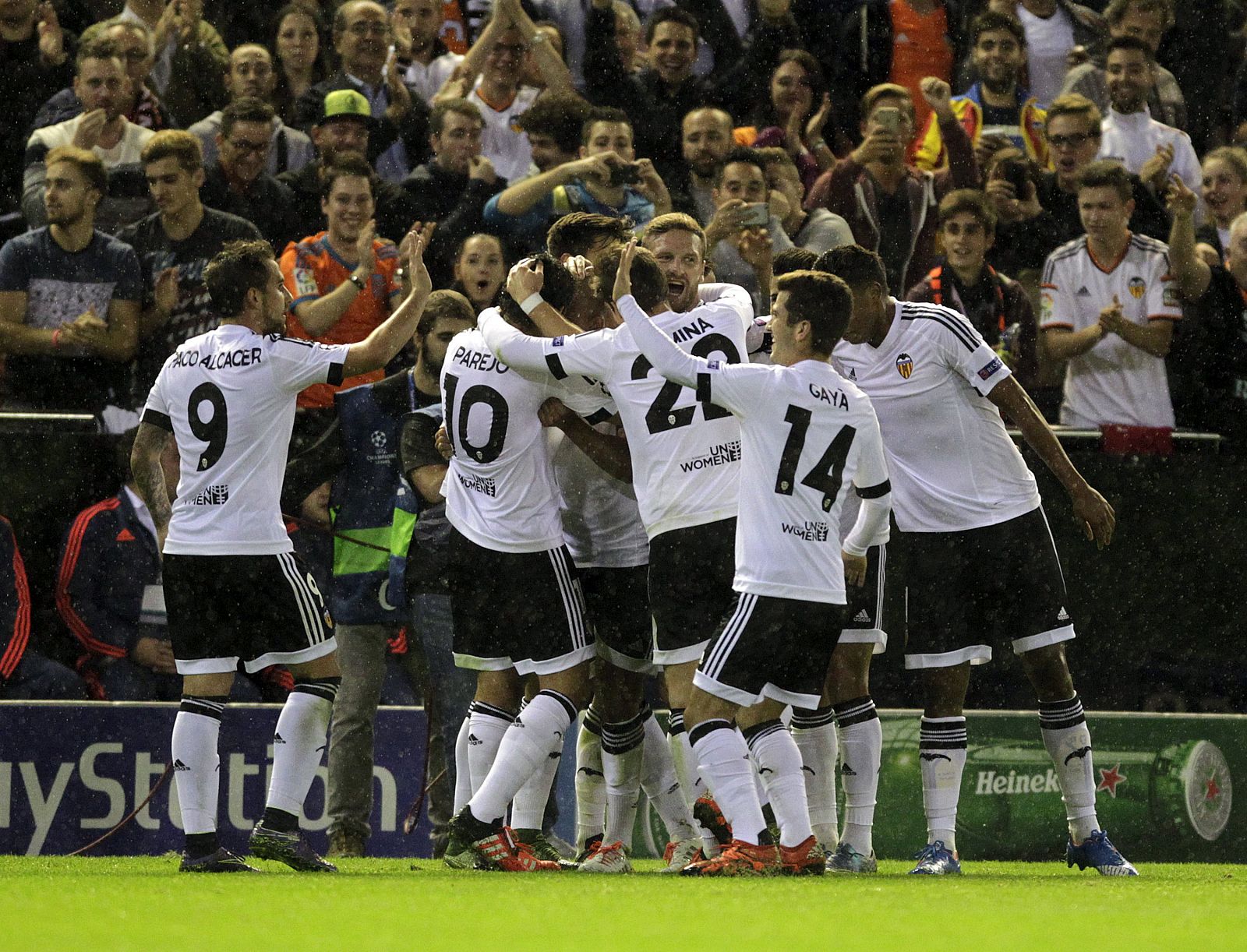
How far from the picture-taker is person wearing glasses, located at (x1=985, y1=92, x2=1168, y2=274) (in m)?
12.1

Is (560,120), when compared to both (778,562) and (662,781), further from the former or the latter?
(778,562)

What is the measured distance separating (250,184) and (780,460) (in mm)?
5708

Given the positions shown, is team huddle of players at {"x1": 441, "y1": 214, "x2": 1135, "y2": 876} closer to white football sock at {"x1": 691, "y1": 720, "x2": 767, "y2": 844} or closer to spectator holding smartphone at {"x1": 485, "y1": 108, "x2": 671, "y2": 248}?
white football sock at {"x1": 691, "y1": 720, "x2": 767, "y2": 844}

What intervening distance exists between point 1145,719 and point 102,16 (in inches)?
345

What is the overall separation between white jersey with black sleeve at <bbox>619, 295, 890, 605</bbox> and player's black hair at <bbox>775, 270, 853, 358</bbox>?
0.57ft

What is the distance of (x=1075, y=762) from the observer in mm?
7703

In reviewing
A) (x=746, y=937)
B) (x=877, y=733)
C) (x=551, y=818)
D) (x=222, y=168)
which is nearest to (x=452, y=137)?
(x=222, y=168)

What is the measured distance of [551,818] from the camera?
8.95 meters

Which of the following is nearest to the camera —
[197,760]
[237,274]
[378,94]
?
[197,760]

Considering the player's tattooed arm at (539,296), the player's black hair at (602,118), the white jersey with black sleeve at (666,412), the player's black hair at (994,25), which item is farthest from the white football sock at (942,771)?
the player's black hair at (994,25)

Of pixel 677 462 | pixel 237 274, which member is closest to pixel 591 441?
pixel 677 462

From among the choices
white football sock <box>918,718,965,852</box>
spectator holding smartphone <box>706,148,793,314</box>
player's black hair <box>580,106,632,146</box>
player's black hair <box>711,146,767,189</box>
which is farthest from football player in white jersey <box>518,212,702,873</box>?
player's black hair <box>580,106,632,146</box>

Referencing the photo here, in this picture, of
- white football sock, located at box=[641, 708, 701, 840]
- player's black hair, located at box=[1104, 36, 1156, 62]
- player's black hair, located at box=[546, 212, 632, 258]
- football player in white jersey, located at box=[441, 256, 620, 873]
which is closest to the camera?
football player in white jersey, located at box=[441, 256, 620, 873]

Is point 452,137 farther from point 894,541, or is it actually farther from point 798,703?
point 798,703
